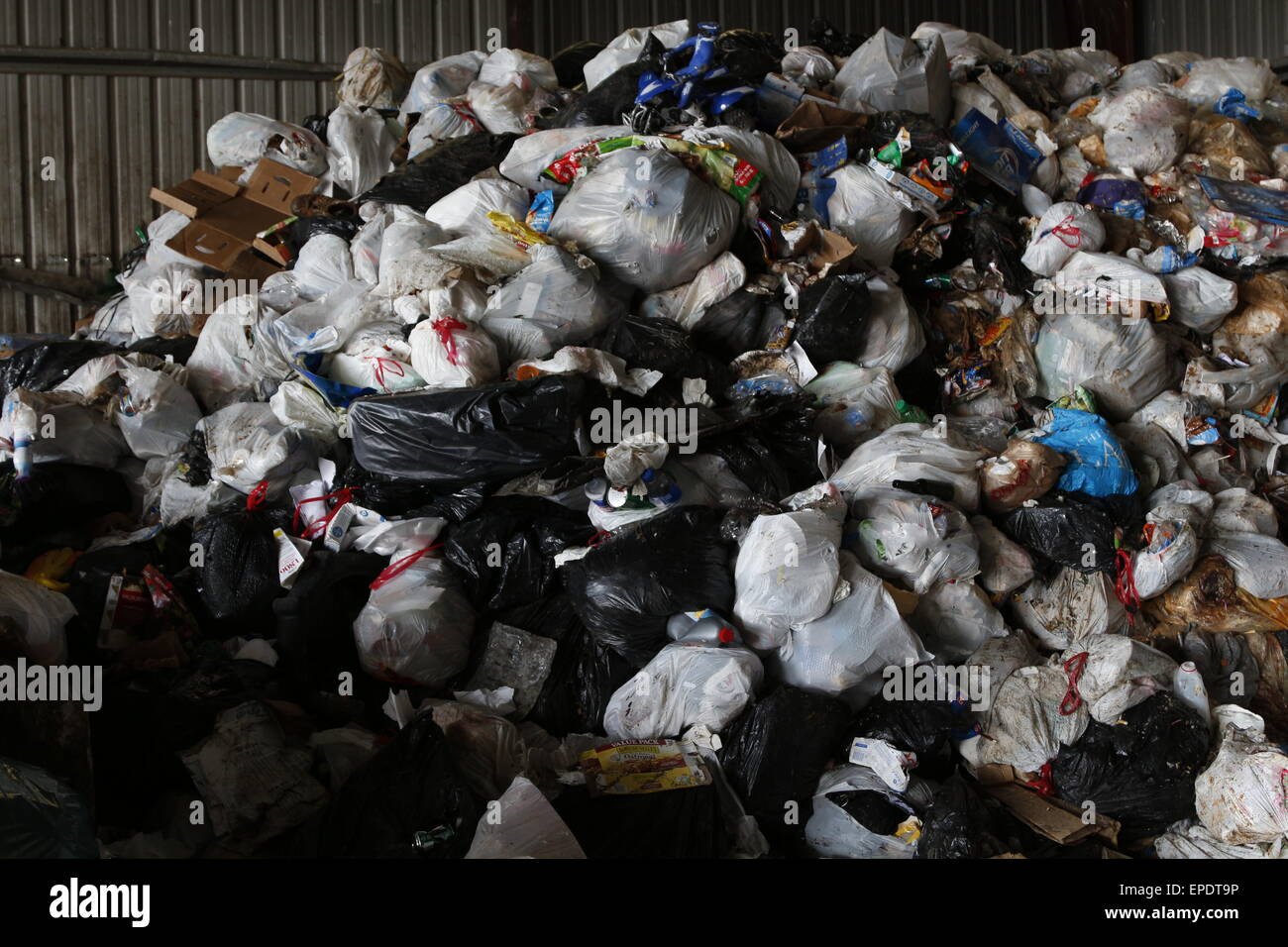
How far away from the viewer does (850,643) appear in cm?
253

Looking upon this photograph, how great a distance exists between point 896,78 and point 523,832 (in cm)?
324

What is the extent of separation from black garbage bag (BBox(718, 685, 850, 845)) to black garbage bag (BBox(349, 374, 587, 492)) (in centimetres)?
91

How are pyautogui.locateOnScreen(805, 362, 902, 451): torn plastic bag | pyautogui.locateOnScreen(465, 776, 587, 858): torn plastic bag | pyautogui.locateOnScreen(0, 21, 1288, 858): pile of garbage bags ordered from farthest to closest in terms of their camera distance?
pyautogui.locateOnScreen(805, 362, 902, 451): torn plastic bag → pyautogui.locateOnScreen(0, 21, 1288, 858): pile of garbage bags → pyautogui.locateOnScreen(465, 776, 587, 858): torn plastic bag

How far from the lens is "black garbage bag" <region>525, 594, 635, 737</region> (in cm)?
263

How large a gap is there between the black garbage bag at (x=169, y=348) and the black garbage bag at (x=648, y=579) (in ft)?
6.71

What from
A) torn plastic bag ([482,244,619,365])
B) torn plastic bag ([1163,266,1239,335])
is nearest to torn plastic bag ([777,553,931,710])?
torn plastic bag ([482,244,619,365])

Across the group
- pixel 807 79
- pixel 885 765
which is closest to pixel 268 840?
pixel 885 765

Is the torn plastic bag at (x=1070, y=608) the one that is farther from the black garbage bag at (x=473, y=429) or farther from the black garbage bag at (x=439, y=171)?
the black garbage bag at (x=439, y=171)

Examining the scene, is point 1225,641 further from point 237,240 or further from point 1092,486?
point 237,240

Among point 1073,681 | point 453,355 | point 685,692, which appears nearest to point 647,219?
point 453,355

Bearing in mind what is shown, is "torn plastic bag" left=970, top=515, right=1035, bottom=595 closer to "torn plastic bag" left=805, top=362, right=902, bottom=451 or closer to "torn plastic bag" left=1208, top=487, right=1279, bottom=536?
"torn plastic bag" left=805, top=362, right=902, bottom=451

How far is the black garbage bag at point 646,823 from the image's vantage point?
2.17 metres

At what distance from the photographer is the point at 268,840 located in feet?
6.96

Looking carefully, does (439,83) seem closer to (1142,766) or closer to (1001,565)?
(1001,565)
